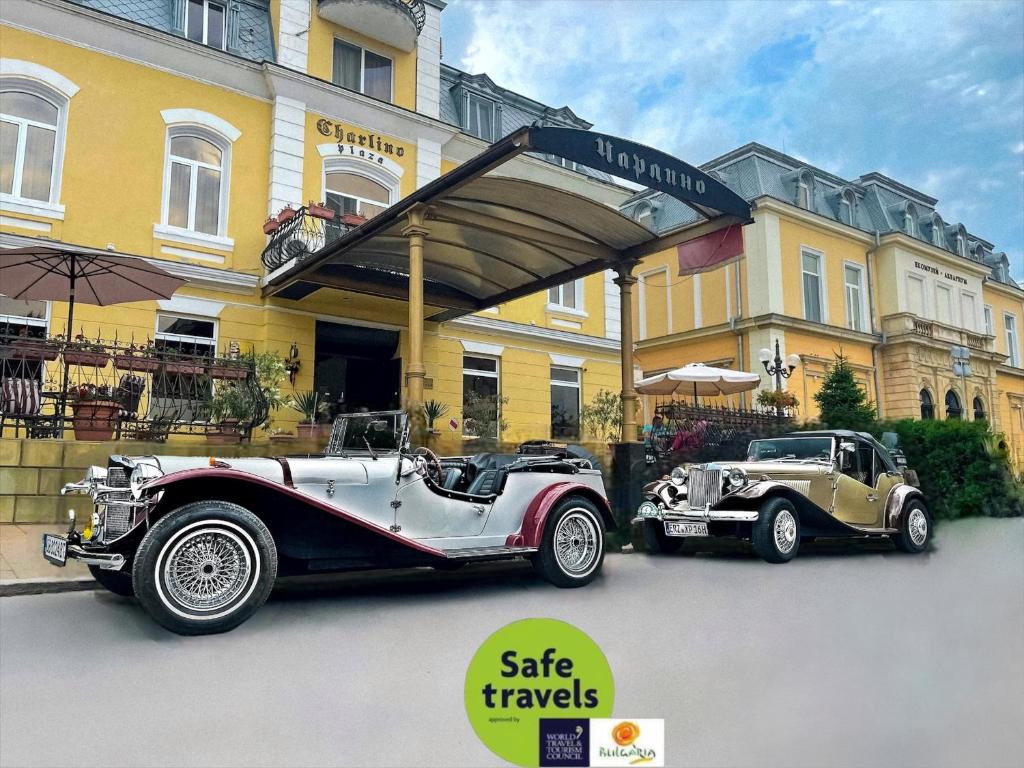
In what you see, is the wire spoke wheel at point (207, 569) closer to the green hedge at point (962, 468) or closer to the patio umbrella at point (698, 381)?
the green hedge at point (962, 468)

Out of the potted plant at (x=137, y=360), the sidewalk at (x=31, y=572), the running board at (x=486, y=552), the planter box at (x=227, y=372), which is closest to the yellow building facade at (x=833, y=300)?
the planter box at (x=227, y=372)

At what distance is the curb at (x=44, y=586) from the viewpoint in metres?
4.63

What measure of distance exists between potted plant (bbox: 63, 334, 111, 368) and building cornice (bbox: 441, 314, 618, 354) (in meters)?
6.88

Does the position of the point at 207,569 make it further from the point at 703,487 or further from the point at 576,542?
the point at 703,487

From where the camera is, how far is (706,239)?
332 inches

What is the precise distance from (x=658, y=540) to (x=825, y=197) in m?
20.0

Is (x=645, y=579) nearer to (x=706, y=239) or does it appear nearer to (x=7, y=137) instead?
(x=706, y=239)

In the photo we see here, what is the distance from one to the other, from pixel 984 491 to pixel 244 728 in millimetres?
10226

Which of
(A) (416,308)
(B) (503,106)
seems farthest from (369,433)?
(B) (503,106)

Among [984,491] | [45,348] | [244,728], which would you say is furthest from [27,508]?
[984,491]

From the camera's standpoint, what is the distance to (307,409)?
10664mm

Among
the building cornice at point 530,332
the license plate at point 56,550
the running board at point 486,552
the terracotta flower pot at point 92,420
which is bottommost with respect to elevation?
the running board at point 486,552

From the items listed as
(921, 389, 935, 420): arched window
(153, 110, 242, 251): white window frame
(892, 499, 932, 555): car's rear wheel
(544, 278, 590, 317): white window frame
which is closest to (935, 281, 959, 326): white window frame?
(921, 389, 935, 420): arched window

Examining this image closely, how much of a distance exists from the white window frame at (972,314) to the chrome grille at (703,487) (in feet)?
73.9
